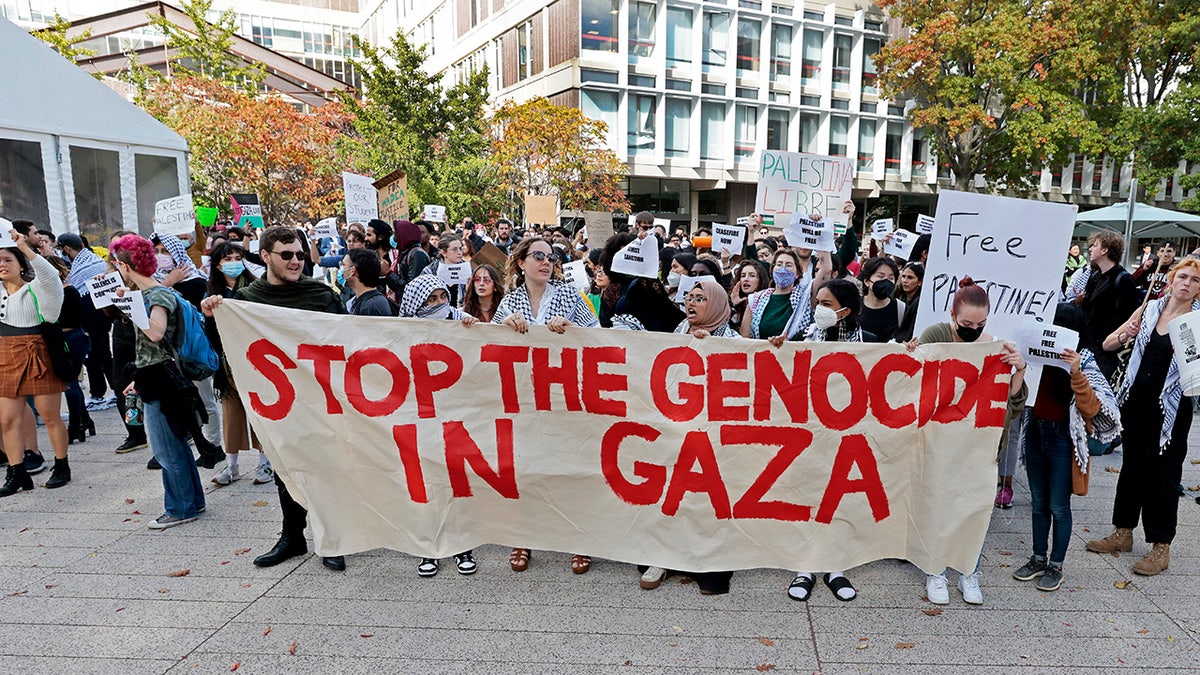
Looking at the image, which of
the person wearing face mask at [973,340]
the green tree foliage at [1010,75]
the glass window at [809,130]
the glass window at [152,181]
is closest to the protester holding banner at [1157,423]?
the person wearing face mask at [973,340]

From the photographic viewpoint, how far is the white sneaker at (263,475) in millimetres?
5621

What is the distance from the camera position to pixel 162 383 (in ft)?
15.0

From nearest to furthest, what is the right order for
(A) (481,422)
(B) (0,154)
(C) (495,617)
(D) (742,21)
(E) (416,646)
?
(E) (416,646)
(C) (495,617)
(A) (481,422)
(B) (0,154)
(D) (742,21)

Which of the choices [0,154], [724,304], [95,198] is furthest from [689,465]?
[95,198]

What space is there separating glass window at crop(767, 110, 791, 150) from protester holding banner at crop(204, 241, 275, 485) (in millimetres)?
32212

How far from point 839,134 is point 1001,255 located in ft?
115

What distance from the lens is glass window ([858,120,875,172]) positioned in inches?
1455

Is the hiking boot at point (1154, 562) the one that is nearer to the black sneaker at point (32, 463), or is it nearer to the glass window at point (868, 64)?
the black sneaker at point (32, 463)

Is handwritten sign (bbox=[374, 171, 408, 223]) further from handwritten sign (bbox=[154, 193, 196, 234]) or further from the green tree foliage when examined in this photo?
the green tree foliage

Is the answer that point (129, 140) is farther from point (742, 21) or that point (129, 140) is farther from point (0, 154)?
point (742, 21)

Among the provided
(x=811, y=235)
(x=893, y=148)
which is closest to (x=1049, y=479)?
(x=811, y=235)

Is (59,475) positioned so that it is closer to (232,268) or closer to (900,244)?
(232,268)

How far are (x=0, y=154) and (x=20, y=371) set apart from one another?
8.43m

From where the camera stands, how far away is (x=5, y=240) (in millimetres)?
5113
